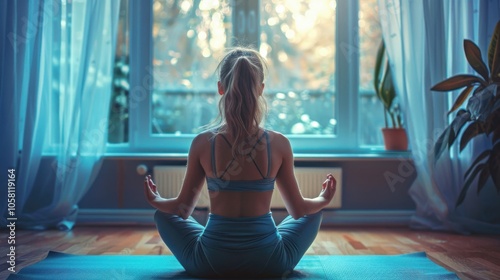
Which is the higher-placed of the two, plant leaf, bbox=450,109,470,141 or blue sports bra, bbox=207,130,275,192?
plant leaf, bbox=450,109,470,141

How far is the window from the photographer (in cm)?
331

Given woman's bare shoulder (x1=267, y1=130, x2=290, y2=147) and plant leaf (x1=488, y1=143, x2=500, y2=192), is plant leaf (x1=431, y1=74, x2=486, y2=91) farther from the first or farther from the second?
woman's bare shoulder (x1=267, y1=130, x2=290, y2=147)

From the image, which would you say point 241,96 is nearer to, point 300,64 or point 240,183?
point 240,183

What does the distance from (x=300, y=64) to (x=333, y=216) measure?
105cm

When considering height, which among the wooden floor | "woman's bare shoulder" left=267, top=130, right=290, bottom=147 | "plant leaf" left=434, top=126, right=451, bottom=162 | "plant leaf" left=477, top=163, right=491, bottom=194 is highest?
"woman's bare shoulder" left=267, top=130, right=290, bottom=147

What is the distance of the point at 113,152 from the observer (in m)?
3.32

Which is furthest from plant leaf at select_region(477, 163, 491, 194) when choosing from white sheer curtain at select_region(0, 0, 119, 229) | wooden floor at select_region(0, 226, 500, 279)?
white sheer curtain at select_region(0, 0, 119, 229)

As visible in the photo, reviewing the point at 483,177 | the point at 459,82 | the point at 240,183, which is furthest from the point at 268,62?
the point at 240,183

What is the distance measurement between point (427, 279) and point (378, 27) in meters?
2.05

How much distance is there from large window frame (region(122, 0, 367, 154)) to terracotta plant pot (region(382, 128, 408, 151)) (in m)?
0.22

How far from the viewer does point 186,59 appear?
11.3ft

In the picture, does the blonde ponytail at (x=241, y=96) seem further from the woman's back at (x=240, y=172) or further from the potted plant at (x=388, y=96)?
the potted plant at (x=388, y=96)

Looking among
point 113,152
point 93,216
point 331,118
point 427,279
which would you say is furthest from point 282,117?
point 427,279

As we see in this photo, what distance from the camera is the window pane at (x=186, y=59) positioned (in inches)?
133
